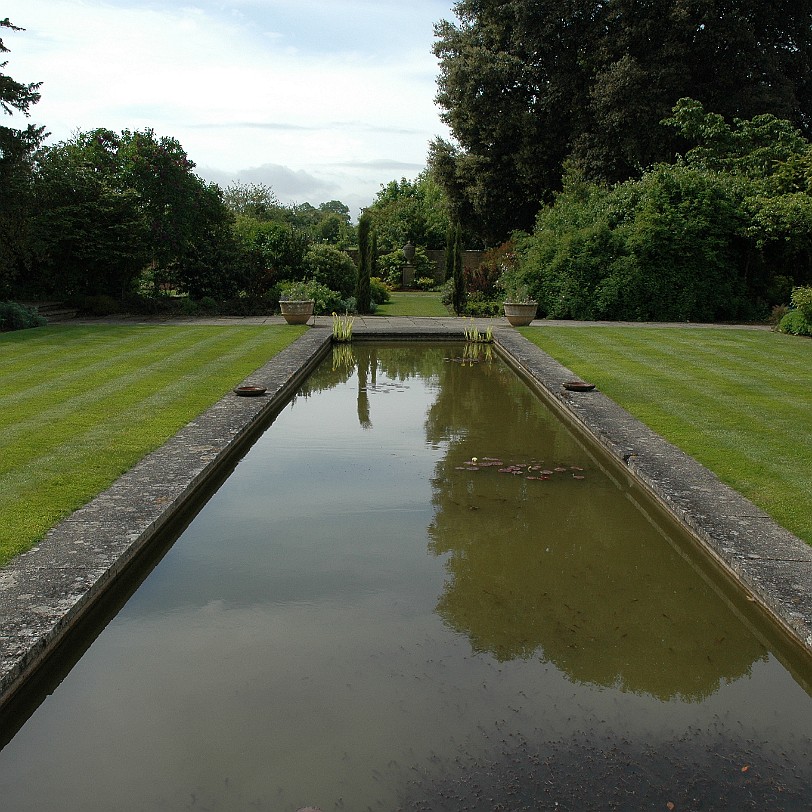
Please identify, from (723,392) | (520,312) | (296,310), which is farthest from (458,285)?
(723,392)

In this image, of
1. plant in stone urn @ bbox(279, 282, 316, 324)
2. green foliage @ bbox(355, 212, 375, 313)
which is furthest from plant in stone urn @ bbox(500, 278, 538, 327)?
green foliage @ bbox(355, 212, 375, 313)

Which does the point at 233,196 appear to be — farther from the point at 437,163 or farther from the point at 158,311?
the point at 158,311

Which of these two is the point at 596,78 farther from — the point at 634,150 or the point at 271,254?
the point at 271,254

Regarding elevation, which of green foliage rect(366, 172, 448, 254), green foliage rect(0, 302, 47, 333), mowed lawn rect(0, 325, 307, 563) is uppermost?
green foliage rect(366, 172, 448, 254)

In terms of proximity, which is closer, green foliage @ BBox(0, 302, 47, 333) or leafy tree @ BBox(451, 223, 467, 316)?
green foliage @ BBox(0, 302, 47, 333)

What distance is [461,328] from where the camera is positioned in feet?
53.1

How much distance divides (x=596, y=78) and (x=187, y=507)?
2040 cm

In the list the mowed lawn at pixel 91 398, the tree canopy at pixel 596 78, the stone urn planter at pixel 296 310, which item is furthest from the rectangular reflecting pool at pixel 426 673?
the tree canopy at pixel 596 78

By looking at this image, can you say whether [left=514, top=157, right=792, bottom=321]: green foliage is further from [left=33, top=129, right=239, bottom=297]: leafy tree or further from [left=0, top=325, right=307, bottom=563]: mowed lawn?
[left=33, top=129, right=239, bottom=297]: leafy tree

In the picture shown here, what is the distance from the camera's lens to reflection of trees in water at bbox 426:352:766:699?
358 centimetres

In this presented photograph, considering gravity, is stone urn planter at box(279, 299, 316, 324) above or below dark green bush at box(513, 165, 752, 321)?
below

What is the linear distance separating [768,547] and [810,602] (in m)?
0.67

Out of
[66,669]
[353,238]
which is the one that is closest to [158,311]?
[66,669]

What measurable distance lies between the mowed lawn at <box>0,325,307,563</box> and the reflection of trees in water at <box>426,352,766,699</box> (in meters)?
2.36
